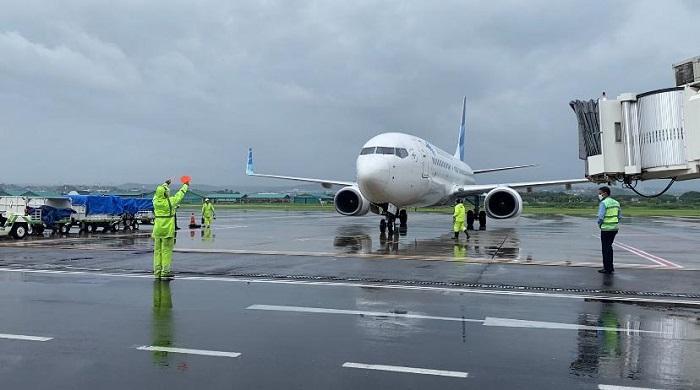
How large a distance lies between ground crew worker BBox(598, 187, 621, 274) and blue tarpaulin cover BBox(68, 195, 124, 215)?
18751 mm

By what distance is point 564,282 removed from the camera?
10.3m

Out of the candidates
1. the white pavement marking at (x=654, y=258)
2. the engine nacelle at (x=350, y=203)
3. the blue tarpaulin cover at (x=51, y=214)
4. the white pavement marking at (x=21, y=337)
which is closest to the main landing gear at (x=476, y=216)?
the engine nacelle at (x=350, y=203)

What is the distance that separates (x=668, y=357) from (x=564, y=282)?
484 cm

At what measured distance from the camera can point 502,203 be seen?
2606 cm

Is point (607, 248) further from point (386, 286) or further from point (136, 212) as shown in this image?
point (136, 212)

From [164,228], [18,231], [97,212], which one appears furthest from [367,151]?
[18,231]

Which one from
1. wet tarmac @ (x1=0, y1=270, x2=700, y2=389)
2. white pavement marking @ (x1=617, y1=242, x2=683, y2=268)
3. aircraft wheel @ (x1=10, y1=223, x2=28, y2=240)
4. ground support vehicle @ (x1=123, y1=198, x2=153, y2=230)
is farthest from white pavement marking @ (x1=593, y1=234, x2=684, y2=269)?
aircraft wheel @ (x1=10, y1=223, x2=28, y2=240)

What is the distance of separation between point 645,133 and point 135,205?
22481 mm

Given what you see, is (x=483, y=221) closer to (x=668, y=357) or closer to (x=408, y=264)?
(x=408, y=264)

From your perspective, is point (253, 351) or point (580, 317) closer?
point (253, 351)

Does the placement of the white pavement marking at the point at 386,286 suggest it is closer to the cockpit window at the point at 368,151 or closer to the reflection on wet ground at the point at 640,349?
the reflection on wet ground at the point at 640,349

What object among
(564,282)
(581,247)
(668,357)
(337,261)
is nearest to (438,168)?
(581,247)

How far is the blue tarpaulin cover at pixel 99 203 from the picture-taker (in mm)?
22750

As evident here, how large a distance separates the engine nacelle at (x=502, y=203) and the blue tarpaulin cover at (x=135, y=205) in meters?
14.7
